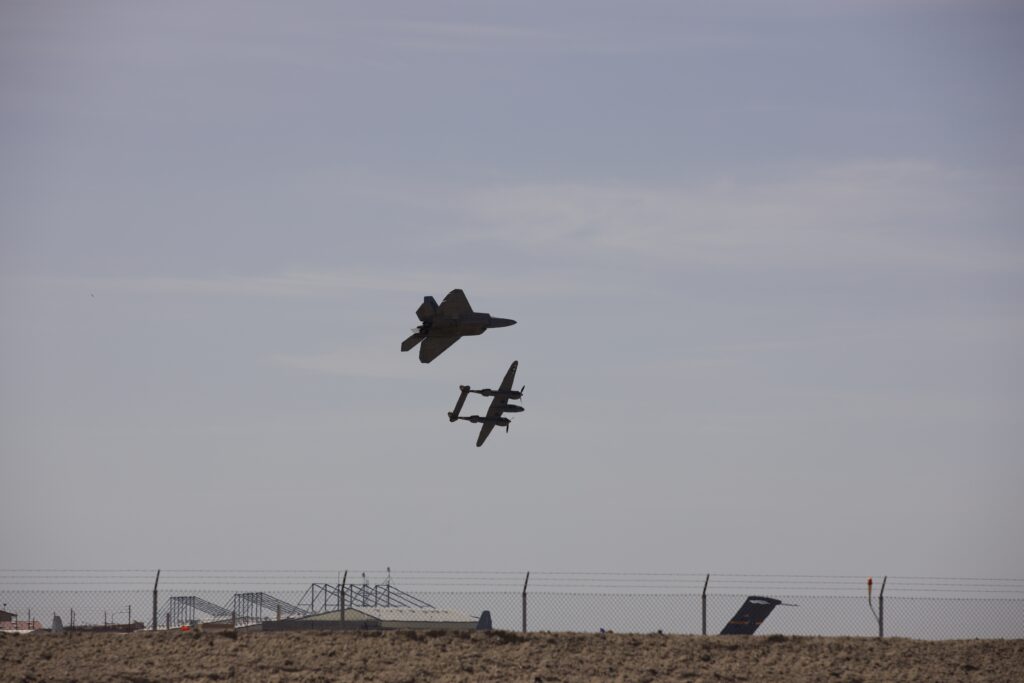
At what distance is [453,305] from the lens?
4141 cm

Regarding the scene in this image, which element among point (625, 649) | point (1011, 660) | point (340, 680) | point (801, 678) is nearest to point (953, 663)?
point (1011, 660)

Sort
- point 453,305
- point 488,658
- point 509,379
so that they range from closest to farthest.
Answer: point 488,658 < point 453,305 < point 509,379

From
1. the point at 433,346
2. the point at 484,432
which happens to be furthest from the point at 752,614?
the point at 433,346

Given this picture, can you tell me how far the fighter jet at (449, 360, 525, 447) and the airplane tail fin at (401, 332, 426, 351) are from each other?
15.0ft

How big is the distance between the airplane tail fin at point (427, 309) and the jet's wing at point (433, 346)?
71 centimetres

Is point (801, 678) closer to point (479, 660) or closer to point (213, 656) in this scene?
point (479, 660)

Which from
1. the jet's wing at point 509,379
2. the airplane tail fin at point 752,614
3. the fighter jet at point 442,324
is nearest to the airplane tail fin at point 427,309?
the fighter jet at point 442,324

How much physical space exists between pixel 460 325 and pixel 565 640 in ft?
35.3

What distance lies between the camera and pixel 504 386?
152 ft

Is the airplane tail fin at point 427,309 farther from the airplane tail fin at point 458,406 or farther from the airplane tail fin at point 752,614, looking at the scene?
the airplane tail fin at point 752,614

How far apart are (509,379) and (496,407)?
1.31 m

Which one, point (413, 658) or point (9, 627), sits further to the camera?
point (9, 627)

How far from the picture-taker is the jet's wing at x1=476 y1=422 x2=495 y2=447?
46.7m

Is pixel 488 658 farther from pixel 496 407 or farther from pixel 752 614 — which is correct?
pixel 752 614
